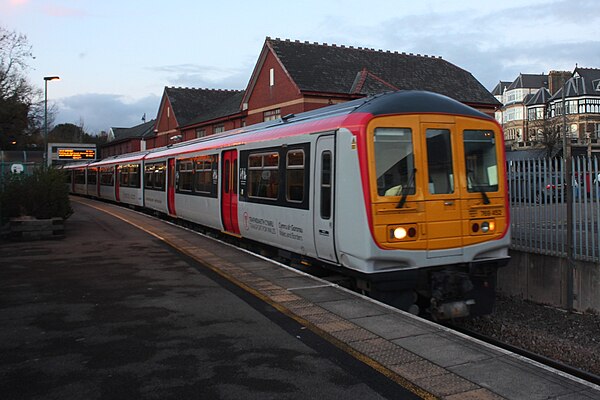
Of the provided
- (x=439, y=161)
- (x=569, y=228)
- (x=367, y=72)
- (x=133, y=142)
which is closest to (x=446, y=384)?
(x=439, y=161)

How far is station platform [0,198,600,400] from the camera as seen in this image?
13.5 feet

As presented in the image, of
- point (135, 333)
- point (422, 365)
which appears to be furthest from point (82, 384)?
point (422, 365)

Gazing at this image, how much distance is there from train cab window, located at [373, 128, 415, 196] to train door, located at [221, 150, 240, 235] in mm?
5361

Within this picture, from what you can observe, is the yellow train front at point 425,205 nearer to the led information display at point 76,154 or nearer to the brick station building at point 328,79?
the brick station building at point 328,79

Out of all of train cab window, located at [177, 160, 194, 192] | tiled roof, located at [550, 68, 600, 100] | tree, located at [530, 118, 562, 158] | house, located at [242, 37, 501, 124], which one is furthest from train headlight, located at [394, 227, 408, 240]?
tiled roof, located at [550, 68, 600, 100]

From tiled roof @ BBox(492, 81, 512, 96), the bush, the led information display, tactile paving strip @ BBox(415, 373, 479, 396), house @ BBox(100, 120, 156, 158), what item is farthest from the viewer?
tiled roof @ BBox(492, 81, 512, 96)

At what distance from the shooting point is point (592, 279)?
8492 millimetres

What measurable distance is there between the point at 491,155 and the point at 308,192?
113 inches

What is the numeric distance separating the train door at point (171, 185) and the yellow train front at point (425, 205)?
36.8 ft

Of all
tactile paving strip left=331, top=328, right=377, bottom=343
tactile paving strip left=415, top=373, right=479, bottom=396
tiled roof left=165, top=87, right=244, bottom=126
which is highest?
tiled roof left=165, top=87, right=244, bottom=126

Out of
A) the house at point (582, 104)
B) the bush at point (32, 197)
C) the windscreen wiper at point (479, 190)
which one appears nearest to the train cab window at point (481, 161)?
the windscreen wiper at point (479, 190)

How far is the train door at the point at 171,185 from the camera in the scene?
1731cm

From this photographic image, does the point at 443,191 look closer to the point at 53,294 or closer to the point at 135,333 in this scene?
the point at 135,333

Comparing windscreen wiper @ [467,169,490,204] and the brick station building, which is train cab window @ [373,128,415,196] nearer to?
windscreen wiper @ [467,169,490,204]
